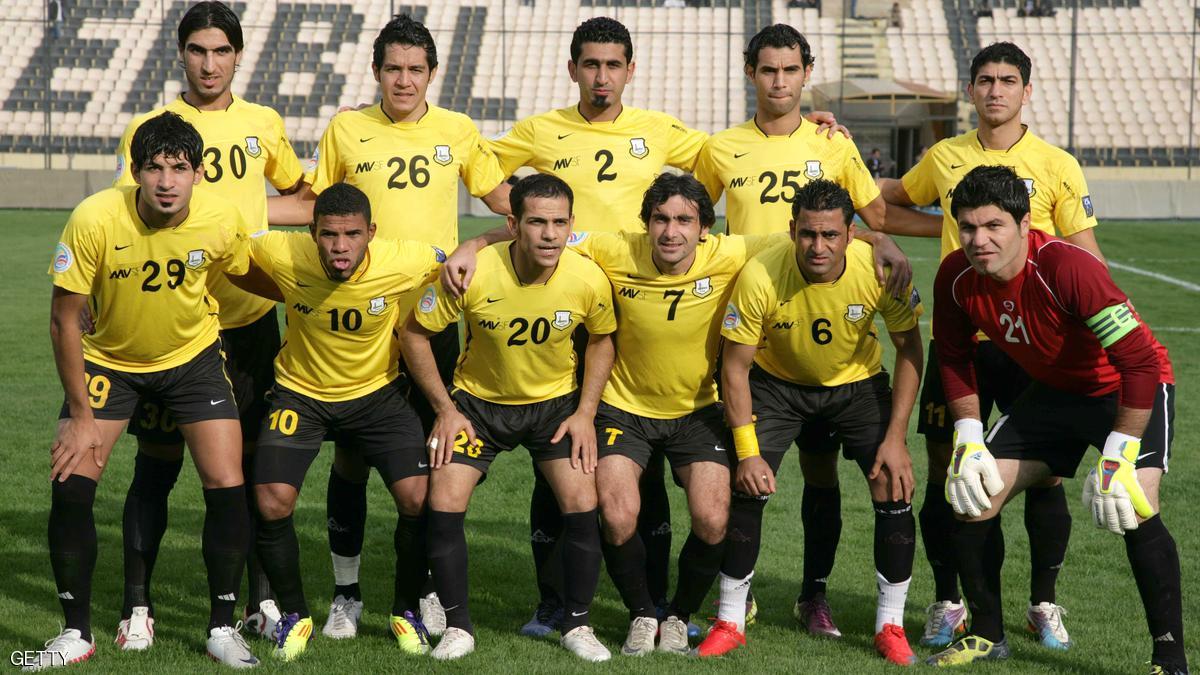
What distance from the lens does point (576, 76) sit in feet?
18.9

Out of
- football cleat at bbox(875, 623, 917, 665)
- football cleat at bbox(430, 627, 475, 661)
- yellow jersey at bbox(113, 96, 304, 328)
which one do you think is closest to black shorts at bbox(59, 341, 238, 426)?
yellow jersey at bbox(113, 96, 304, 328)

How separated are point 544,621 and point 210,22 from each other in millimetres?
2836

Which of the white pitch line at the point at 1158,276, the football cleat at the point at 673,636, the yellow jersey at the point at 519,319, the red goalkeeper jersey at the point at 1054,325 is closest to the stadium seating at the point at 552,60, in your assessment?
the white pitch line at the point at 1158,276

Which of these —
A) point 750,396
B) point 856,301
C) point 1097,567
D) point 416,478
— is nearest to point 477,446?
point 416,478

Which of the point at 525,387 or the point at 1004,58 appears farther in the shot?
the point at 1004,58

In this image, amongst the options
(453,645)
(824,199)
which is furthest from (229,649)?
(824,199)

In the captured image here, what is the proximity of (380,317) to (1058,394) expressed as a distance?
2.64m

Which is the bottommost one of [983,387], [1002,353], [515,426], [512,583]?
[512,583]

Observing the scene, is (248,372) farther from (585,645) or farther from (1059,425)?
(1059,425)

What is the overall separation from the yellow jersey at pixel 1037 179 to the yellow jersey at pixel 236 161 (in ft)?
9.46

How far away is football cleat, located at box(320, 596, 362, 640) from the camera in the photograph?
5293 mm

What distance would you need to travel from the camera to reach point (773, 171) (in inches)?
219

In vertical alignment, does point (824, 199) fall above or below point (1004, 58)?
below

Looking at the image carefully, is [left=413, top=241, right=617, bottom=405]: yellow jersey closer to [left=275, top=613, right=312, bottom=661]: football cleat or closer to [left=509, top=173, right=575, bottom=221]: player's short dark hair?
[left=509, top=173, right=575, bottom=221]: player's short dark hair
